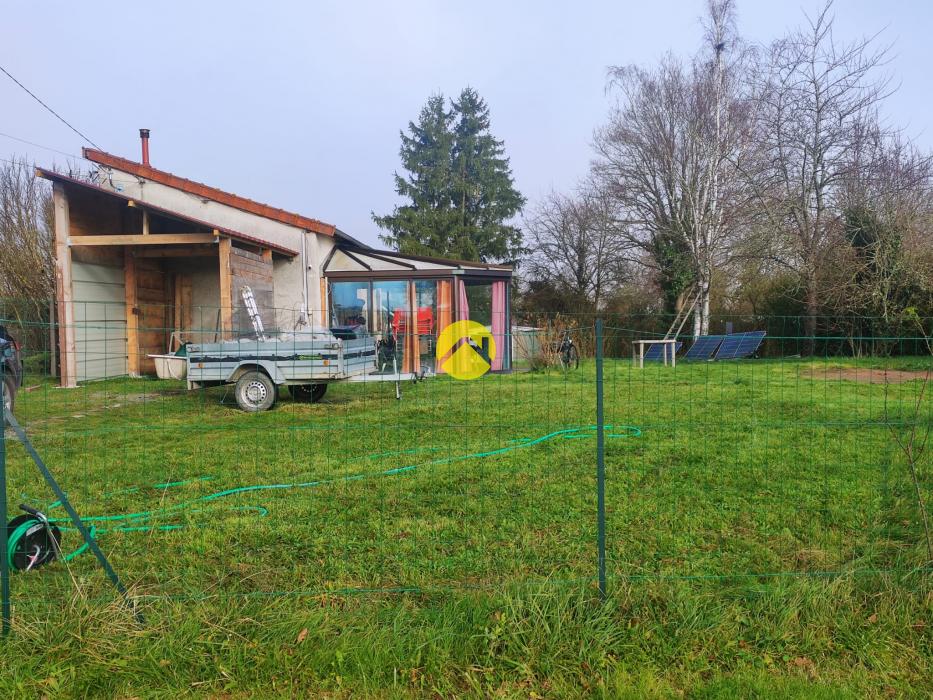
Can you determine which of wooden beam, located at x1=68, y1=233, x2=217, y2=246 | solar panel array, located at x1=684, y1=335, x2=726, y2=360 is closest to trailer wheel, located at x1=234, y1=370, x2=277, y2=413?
wooden beam, located at x1=68, y1=233, x2=217, y2=246

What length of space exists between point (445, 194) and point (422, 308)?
19.1 meters

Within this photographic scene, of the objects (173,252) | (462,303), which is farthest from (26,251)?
(462,303)

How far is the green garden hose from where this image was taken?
3.78 meters

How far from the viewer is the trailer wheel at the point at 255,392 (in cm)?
872

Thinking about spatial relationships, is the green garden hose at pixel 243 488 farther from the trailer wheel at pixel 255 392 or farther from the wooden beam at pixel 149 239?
the wooden beam at pixel 149 239

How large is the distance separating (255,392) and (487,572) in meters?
6.58

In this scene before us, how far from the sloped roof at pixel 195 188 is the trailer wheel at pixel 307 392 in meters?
4.90

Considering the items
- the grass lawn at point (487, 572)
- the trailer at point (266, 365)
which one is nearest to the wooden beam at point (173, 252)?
the trailer at point (266, 365)

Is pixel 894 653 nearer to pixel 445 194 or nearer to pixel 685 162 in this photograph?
pixel 685 162

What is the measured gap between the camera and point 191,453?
19.7 feet

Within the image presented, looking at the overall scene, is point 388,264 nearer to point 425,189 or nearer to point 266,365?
point 266,365

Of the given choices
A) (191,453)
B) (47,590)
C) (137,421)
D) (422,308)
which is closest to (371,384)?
(422,308)

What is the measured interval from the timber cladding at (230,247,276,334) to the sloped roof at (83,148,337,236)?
1126 mm

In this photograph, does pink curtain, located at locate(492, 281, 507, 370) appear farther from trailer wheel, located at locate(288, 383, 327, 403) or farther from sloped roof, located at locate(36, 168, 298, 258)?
trailer wheel, located at locate(288, 383, 327, 403)
